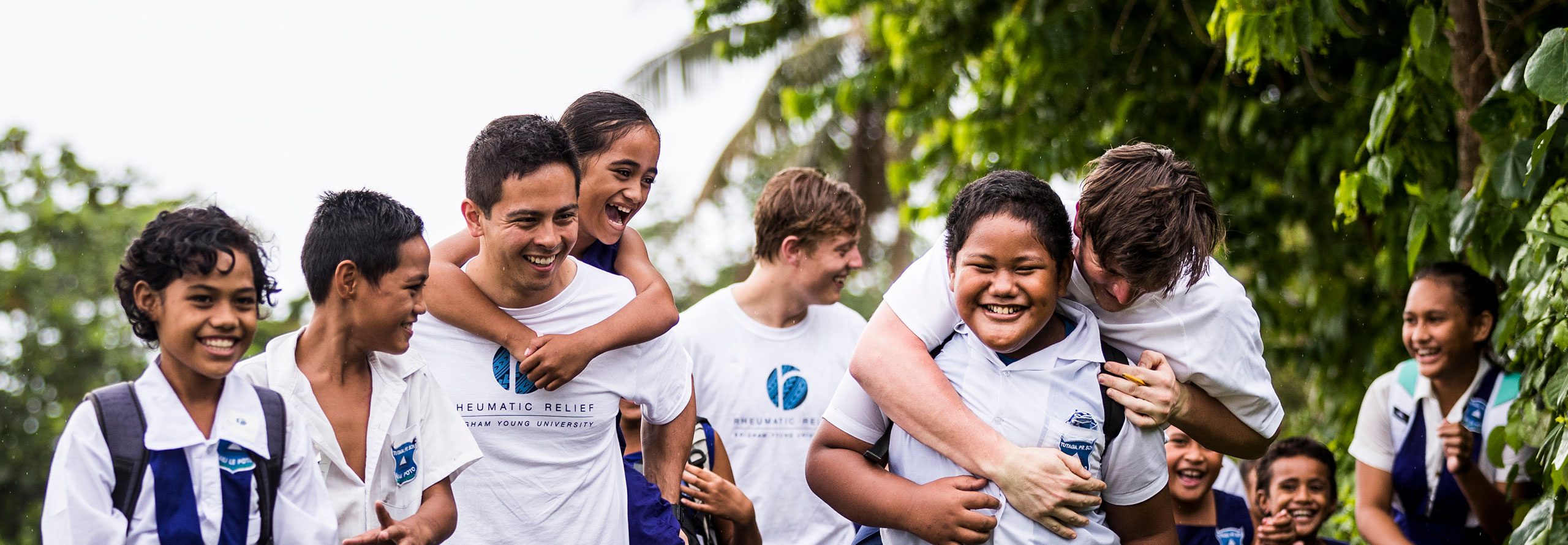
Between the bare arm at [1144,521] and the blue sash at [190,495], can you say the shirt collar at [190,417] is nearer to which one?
the blue sash at [190,495]

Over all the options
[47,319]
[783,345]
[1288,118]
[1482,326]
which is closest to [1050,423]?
[783,345]

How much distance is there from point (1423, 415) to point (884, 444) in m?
2.42

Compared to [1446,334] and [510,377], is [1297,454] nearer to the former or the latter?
[1446,334]

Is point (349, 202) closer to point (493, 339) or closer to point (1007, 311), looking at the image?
point (493, 339)

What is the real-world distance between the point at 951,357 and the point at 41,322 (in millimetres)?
13030

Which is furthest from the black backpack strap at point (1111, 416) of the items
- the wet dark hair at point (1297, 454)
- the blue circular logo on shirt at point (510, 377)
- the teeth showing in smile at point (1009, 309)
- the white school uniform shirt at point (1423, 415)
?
the wet dark hair at point (1297, 454)

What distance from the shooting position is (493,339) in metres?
3.25

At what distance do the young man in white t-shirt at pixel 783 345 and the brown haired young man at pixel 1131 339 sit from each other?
147 cm

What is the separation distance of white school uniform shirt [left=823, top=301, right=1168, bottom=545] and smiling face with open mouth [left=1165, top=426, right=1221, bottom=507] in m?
1.90

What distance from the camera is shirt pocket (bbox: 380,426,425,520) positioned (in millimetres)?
2812

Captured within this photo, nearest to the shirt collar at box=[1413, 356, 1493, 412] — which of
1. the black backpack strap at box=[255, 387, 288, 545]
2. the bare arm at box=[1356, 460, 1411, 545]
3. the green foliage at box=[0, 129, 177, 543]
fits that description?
the bare arm at box=[1356, 460, 1411, 545]

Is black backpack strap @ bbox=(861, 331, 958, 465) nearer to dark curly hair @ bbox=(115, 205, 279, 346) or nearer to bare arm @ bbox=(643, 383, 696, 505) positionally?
bare arm @ bbox=(643, 383, 696, 505)

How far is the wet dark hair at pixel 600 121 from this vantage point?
3.74 meters

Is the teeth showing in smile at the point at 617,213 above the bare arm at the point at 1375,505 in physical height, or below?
above
